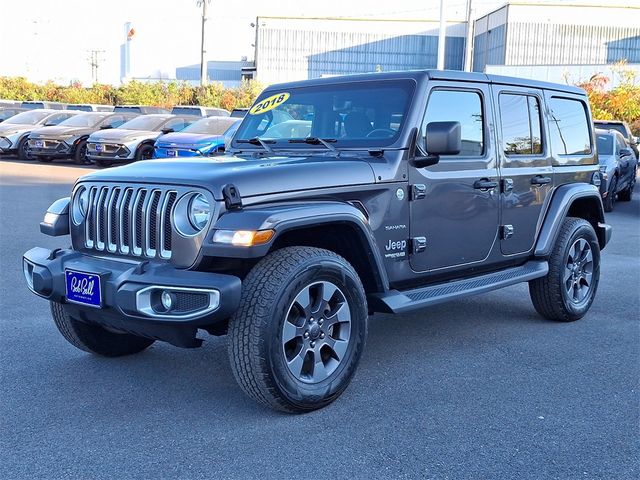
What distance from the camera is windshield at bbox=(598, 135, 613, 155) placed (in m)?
15.5

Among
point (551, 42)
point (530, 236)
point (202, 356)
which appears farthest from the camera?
point (551, 42)

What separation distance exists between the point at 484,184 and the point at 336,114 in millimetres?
1162

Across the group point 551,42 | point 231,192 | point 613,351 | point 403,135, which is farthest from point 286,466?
point 551,42

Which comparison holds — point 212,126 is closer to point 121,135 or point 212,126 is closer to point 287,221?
point 121,135

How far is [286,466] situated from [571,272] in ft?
12.3

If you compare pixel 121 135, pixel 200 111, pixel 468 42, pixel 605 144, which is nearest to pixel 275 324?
pixel 605 144

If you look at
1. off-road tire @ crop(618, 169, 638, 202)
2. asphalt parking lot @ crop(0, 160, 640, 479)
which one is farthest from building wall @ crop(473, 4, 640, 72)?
asphalt parking lot @ crop(0, 160, 640, 479)

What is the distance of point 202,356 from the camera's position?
525cm

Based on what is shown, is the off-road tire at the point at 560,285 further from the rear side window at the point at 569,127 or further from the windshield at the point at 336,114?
the windshield at the point at 336,114

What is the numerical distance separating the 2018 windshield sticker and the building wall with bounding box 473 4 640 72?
215 ft

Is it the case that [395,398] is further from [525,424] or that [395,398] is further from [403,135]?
[403,135]

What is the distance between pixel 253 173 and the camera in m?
4.11

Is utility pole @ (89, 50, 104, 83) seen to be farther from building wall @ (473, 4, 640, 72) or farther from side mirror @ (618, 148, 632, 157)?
side mirror @ (618, 148, 632, 157)

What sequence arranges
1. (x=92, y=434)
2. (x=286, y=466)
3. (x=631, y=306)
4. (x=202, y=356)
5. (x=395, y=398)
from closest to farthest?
(x=286, y=466)
(x=92, y=434)
(x=395, y=398)
(x=202, y=356)
(x=631, y=306)
